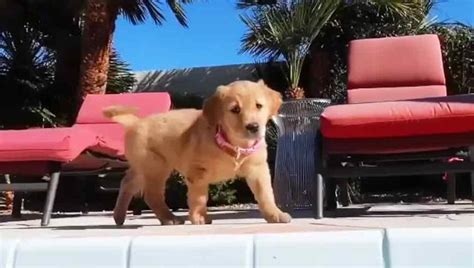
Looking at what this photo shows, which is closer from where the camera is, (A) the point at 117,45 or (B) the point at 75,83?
(B) the point at 75,83

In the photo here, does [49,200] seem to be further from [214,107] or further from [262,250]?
[262,250]

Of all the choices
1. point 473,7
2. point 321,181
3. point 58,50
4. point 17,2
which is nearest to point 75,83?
point 58,50

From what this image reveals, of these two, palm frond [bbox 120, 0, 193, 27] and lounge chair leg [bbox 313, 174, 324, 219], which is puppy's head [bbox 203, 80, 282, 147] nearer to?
lounge chair leg [bbox 313, 174, 324, 219]

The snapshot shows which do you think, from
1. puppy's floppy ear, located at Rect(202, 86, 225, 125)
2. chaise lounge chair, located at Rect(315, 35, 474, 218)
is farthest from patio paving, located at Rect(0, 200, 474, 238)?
puppy's floppy ear, located at Rect(202, 86, 225, 125)

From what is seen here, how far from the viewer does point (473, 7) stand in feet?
36.1

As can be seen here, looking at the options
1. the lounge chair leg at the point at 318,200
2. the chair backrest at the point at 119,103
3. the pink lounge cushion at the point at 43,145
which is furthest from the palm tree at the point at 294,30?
the lounge chair leg at the point at 318,200

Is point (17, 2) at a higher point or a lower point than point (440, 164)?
higher

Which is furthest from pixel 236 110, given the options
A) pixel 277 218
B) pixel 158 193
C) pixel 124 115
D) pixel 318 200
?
pixel 318 200

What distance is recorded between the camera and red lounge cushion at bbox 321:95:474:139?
397 cm

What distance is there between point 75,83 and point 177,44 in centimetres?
192

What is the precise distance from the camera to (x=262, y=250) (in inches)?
60.0

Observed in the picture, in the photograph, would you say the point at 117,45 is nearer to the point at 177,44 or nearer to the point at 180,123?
the point at 177,44

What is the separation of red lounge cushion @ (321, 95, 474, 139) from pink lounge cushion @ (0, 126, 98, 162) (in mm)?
1689

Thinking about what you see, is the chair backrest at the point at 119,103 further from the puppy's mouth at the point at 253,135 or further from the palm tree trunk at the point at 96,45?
the palm tree trunk at the point at 96,45
